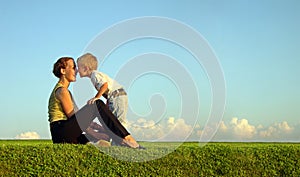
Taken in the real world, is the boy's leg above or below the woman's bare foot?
above

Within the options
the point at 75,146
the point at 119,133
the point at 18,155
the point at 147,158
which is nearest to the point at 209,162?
the point at 147,158

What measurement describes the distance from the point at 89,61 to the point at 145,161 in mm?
Answer: 1739

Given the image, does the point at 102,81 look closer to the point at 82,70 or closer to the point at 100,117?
the point at 82,70

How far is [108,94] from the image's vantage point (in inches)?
297

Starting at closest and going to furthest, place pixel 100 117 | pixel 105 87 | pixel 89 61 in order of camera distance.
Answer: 1. pixel 100 117
2. pixel 105 87
3. pixel 89 61

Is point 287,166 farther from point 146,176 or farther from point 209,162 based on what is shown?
point 146,176

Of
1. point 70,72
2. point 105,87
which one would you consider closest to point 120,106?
point 105,87

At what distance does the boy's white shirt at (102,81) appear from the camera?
7.26 meters

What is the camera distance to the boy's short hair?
289 inches

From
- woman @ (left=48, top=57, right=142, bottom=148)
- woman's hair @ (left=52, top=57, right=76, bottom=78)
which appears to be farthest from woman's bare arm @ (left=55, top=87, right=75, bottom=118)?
woman's hair @ (left=52, top=57, right=76, bottom=78)

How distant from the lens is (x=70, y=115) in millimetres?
7359

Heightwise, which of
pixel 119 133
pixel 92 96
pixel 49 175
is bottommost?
pixel 49 175

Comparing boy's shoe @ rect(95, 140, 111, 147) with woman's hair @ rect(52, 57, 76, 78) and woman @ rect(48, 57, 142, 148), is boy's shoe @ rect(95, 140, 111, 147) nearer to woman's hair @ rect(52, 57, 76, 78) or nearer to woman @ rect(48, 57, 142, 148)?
woman @ rect(48, 57, 142, 148)

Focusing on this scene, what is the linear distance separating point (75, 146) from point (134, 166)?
0.93m
